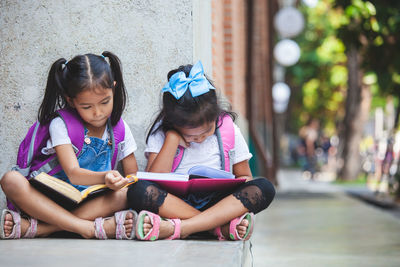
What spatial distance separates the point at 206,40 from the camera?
471 cm

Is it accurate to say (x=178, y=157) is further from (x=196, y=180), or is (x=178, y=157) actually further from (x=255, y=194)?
(x=255, y=194)

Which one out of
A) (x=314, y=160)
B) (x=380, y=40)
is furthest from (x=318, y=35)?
(x=380, y=40)

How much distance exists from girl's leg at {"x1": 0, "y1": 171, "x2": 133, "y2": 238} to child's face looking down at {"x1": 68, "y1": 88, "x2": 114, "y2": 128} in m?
0.48

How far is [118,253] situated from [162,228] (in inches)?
16.1

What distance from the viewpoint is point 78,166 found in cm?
323

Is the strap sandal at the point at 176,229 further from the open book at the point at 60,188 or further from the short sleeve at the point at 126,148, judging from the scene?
the short sleeve at the point at 126,148

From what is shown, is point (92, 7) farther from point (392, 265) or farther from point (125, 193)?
point (392, 265)

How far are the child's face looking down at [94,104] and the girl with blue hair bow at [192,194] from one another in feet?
1.12

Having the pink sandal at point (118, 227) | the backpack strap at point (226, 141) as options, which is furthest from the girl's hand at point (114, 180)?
the backpack strap at point (226, 141)

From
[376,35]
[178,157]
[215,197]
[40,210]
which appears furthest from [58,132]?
[376,35]

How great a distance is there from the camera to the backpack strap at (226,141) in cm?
357

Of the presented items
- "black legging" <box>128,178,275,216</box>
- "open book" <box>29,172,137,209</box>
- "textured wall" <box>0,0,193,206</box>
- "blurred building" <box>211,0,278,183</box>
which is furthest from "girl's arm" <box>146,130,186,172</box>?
"blurred building" <box>211,0,278,183</box>

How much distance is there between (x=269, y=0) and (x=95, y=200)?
14880 millimetres

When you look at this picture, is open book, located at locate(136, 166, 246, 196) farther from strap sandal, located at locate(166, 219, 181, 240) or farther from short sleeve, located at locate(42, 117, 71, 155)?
short sleeve, located at locate(42, 117, 71, 155)
